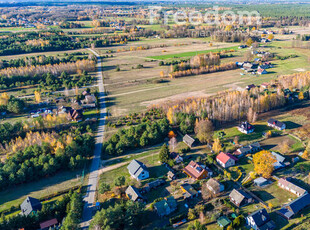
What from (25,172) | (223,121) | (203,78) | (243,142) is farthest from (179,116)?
(203,78)

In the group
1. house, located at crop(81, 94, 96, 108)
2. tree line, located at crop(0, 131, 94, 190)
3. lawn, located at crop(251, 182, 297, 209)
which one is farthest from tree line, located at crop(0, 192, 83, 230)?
house, located at crop(81, 94, 96, 108)

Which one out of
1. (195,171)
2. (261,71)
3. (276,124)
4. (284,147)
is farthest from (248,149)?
(261,71)

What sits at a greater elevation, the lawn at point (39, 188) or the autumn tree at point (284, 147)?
the autumn tree at point (284, 147)

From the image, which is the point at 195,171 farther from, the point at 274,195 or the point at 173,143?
the point at 274,195

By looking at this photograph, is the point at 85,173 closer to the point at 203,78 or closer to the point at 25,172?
the point at 25,172

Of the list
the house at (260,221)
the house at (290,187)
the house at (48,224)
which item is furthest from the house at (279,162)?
the house at (48,224)

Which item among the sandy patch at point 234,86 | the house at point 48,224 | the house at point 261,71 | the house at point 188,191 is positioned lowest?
the house at point 48,224

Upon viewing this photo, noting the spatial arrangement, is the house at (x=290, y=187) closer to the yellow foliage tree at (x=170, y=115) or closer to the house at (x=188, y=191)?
the house at (x=188, y=191)

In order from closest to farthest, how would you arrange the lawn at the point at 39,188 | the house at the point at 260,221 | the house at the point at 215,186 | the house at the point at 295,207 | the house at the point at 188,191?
1. the house at the point at 260,221
2. the house at the point at 295,207
3. the house at the point at 188,191
4. the house at the point at 215,186
5. the lawn at the point at 39,188
